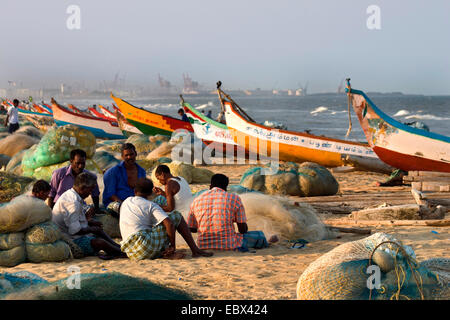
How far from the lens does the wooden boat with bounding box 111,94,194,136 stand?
69.1 feet

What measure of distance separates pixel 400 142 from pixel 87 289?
9.50 m

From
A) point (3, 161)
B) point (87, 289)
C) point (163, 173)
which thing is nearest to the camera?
point (87, 289)

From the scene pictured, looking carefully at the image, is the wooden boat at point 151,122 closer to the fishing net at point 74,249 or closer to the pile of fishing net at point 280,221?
the pile of fishing net at point 280,221

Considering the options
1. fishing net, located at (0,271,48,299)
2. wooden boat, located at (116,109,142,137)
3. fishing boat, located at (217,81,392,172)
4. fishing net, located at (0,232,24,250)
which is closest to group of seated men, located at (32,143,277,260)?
fishing net, located at (0,232,24,250)

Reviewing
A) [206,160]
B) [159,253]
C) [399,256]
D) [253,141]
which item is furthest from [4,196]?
[253,141]

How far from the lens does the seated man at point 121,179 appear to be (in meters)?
6.62

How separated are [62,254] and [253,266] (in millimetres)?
1956

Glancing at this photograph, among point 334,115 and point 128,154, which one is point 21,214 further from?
point 334,115

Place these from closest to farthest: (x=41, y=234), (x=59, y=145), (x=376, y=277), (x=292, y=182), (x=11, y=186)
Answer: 1. (x=376, y=277)
2. (x=41, y=234)
3. (x=11, y=186)
4. (x=59, y=145)
5. (x=292, y=182)

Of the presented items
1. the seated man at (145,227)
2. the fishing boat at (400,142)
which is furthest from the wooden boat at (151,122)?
the seated man at (145,227)

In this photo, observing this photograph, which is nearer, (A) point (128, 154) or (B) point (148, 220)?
(B) point (148, 220)

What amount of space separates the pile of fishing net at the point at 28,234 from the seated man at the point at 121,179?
1.17 meters

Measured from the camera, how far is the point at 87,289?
3352mm

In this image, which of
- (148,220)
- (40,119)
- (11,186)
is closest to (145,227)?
(148,220)
